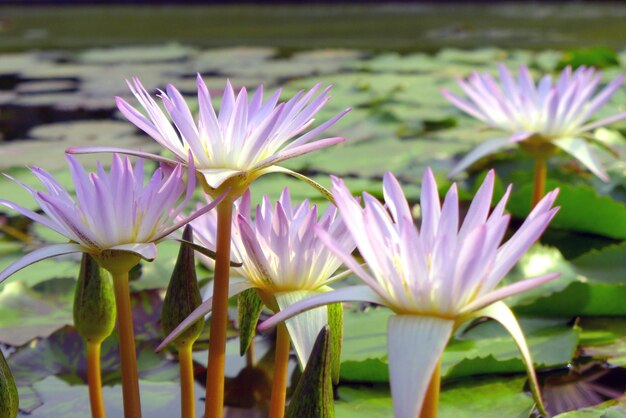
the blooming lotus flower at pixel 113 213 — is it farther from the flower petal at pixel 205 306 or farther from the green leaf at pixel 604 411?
the green leaf at pixel 604 411

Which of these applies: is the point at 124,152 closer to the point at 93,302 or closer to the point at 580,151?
the point at 93,302

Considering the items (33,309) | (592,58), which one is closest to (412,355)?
(33,309)

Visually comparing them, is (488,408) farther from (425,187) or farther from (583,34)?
(583,34)

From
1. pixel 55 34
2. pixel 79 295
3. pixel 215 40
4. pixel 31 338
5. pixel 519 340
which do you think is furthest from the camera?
pixel 55 34

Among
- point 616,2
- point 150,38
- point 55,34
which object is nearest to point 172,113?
point 150,38

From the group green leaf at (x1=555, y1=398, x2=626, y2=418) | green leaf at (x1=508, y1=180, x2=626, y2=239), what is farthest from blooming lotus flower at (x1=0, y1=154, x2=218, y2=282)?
green leaf at (x1=508, y1=180, x2=626, y2=239)

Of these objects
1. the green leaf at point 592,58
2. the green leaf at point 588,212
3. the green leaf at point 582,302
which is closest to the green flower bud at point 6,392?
the green leaf at point 582,302

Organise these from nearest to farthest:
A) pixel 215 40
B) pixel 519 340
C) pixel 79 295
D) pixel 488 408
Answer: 1. pixel 519 340
2. pixel 79 295
3. pixel 488 408
4. pixel 215 40
